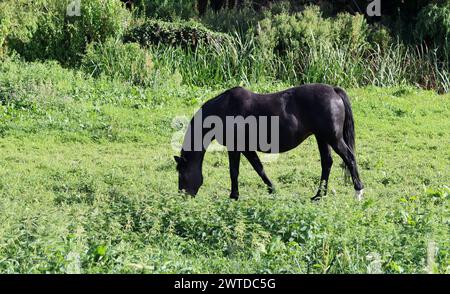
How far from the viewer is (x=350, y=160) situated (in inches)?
443

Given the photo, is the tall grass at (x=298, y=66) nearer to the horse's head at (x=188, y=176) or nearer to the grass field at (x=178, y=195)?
the grass field at (x=178, y=195)

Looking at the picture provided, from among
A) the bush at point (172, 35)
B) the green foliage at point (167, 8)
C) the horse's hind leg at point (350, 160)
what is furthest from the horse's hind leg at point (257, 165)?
the green foliage at point (167, 8)

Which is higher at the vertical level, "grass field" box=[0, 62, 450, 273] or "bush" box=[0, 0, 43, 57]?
"bush" box=[0, 0, 43, 57]

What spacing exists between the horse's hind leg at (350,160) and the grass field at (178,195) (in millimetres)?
194

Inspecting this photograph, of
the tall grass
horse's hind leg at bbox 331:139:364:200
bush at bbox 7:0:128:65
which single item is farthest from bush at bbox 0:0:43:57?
horse's hind leg at bbox 331:139:364:200

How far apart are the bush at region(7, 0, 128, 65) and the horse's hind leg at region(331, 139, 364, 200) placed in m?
8.21

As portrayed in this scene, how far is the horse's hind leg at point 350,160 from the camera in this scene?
439 inches

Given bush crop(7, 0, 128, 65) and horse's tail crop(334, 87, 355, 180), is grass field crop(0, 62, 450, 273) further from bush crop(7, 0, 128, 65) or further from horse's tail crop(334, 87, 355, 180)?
bush crop(7, 0, 128, 65)

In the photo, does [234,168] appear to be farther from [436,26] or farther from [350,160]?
[436,26]

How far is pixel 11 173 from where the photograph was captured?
12336 millimetres

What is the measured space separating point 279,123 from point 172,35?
7.70 metres

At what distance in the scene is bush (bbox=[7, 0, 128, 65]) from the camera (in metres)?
18.1
